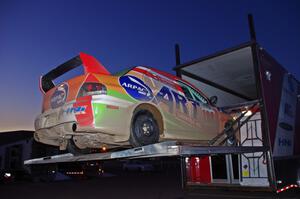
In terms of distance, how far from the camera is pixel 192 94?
621 cm

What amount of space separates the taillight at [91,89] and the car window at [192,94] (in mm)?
2183

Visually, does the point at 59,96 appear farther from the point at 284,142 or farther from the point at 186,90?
the point at 284,142

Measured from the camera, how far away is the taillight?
13.9ft

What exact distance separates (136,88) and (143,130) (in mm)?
690

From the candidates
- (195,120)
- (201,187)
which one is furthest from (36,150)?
(195,120)

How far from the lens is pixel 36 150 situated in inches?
746

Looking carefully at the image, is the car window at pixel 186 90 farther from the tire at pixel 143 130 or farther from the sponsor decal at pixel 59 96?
the sponsor decal at pixel 59 96

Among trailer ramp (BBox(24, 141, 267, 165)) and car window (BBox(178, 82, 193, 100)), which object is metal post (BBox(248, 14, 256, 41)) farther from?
trailer ramp (BBox(24, 141, 267, 165))

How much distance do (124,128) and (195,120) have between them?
202 cm

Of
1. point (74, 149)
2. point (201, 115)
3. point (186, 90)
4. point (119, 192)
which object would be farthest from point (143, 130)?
point (119, 192)

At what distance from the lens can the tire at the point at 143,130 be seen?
14.9ft

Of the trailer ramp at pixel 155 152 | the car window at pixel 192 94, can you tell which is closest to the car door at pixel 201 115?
the car window at pixel 192 94

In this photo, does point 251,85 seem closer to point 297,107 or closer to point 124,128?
point 297,107

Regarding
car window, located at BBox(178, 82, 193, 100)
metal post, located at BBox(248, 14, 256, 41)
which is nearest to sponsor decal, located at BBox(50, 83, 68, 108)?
car window, located at BBox(178, 82, 193, 100)
